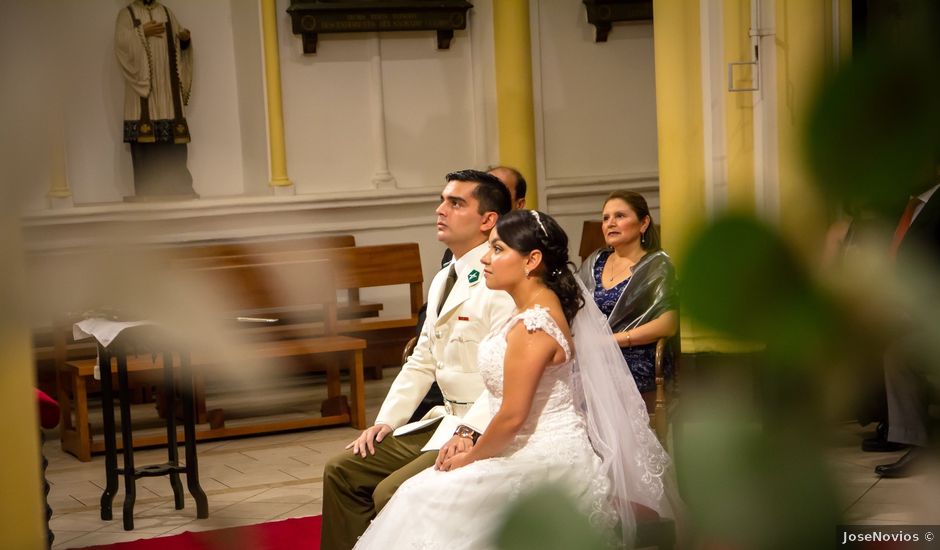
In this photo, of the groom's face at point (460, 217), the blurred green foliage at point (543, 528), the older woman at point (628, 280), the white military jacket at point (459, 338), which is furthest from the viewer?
the older woman at point (628, 280)

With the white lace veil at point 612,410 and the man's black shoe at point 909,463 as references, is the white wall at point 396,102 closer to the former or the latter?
the white lace veil at point 612,410

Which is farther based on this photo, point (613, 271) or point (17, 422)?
point (613, 271)

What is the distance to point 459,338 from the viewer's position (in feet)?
13.1

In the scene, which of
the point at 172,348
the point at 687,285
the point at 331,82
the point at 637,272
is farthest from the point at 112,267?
the point at 331,82

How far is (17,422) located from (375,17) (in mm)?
10284

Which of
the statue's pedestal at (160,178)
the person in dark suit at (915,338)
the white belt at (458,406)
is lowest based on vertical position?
the white belt at (458,406)

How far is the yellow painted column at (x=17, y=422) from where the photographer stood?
0.33 meters

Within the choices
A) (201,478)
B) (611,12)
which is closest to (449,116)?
(611,12)

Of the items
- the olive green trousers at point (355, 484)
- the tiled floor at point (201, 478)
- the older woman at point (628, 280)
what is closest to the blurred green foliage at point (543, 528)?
the tiled floor at point (201, 478)

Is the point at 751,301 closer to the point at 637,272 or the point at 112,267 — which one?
the point at 112,267

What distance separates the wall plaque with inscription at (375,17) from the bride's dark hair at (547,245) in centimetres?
697

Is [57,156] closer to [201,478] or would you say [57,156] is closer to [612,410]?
[612,410]

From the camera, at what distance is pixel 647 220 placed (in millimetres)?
4984

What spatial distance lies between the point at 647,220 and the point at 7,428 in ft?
15.4
